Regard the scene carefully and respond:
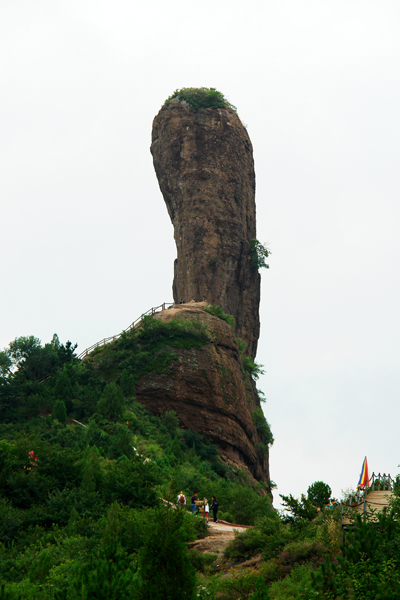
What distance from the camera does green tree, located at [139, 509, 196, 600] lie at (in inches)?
471

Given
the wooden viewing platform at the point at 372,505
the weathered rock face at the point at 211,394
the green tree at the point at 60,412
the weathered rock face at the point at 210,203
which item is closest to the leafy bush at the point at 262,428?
the weathered rock face at the point at 211,394

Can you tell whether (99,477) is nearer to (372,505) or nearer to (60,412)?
(372,505)

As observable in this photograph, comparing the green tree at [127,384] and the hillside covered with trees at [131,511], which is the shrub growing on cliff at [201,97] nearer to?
the hillside covered with trees at [131,511]

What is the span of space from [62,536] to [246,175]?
5040cm

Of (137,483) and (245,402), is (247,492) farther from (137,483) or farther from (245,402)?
(245,402)

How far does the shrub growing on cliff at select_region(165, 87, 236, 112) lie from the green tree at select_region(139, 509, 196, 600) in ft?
187

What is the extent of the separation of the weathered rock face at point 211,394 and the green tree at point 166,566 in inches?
1281

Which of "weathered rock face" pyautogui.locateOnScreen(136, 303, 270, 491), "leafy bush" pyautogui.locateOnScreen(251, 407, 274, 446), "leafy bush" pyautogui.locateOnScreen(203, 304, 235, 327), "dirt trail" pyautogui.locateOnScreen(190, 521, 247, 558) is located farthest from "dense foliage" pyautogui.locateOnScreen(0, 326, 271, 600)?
"leafy bush" pyautogui.locateOnScreen(251, 407, 274, 446)

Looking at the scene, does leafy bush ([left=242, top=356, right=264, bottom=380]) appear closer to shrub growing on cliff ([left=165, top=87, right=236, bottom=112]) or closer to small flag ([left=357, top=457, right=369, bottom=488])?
shrub growing on cliff ([left=165, top=87, right=236, bottom=112])

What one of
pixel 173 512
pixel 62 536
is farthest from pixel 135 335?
pixel 173 512

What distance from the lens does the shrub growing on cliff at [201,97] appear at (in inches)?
2552

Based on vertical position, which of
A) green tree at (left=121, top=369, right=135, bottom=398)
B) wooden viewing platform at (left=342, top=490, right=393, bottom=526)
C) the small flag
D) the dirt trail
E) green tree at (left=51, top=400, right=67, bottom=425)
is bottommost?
the dirt trail

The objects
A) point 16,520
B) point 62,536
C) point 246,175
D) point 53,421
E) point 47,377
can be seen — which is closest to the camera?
point 62,536

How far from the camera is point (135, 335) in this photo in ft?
164
